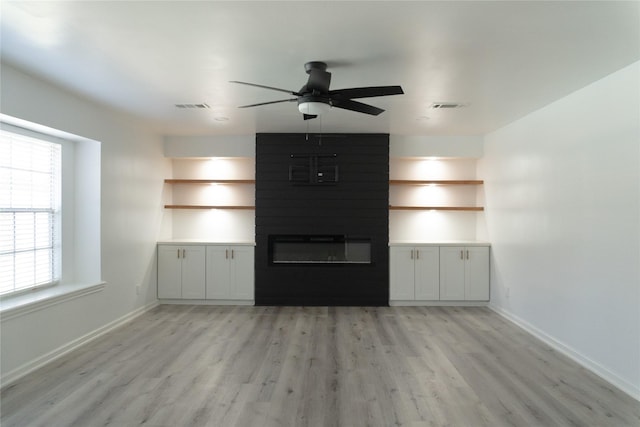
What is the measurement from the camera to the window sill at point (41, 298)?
9.87ft

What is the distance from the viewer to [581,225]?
11.3 feet

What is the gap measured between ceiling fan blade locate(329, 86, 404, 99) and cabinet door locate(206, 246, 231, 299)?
3.47 m

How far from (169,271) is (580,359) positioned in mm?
5190

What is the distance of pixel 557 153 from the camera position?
3.82 m

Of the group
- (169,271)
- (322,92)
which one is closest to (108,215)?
(169,271)

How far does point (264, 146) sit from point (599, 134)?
13.3 feet

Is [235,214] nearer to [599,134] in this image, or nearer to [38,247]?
[38,247]

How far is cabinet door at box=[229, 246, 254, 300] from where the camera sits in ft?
18.0

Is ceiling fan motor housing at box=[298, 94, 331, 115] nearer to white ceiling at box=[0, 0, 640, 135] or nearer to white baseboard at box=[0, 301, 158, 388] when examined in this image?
white ceiling at box=[0, 0, 640, 135]

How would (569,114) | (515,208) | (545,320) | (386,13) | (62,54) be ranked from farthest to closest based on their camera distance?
(515,208), (545,320), (569,114), (62,54), (386,13)

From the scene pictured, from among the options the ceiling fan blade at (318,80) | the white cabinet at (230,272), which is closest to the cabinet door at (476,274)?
the white cabinet at (230,272)

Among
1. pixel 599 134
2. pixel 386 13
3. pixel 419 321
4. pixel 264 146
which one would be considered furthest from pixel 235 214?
pixel 599 134

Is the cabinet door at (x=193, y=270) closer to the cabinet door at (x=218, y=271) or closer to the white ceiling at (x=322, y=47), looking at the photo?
the cabinet door at (x=218, y=271)

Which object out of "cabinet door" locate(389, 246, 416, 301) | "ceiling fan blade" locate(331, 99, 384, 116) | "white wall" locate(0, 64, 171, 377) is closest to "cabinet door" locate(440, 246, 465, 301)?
"cabinet door" locate(389, 246, 416, 301)
